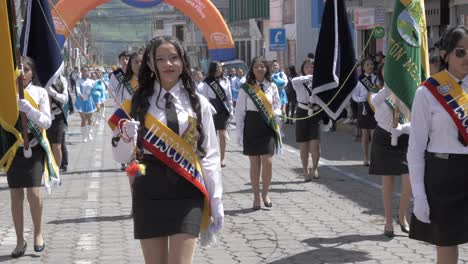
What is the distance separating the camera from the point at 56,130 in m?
13.2

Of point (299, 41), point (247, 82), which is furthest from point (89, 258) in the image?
point (299, 41)

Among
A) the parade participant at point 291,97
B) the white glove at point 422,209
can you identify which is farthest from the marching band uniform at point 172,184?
the parade participant at point 291,97

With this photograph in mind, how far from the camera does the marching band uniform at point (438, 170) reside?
17.9 feet

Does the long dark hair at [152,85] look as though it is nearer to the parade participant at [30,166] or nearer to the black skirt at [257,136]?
the parade participant at [30,166]

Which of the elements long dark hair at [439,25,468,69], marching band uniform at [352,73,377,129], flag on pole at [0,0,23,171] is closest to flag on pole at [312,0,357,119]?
marching band uniform at [352,73,377,129]

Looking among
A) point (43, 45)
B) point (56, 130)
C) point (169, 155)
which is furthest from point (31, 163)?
point (56, 130)

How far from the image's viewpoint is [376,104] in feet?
29.8

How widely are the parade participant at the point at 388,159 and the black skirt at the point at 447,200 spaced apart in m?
3.51

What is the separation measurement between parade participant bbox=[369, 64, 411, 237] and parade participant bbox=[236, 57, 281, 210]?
77.8 inches

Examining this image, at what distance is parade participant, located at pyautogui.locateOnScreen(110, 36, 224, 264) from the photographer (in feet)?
17.2

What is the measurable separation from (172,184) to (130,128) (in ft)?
1.28

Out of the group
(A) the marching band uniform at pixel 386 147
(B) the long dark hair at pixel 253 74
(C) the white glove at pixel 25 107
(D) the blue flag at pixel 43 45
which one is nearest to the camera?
(C) the white glove at pixel 25 107

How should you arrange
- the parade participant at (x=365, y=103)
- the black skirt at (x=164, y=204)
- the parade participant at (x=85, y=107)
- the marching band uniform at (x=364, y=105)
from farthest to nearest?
the parade participant at (x=85, y=107) < the marching band uniform at (x=364, y=105) < the parade participant at (x=365, y=103) < the black skirt at (x=164, y=204)

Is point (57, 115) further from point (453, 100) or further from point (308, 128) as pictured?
point (453, 100)
